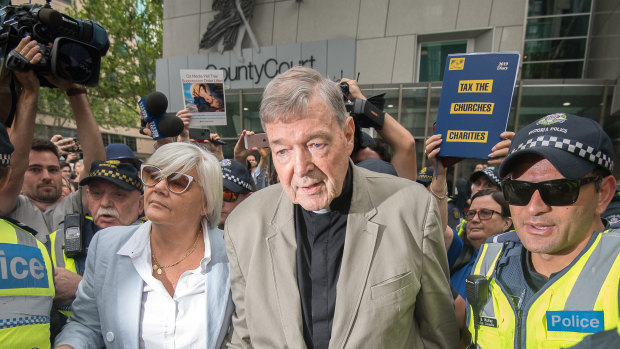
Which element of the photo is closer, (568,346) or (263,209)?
(568,346)

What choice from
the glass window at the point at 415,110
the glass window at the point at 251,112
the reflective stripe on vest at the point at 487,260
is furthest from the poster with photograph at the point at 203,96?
the glass window at the point at 251,112

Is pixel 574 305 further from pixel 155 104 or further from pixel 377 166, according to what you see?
pixel 155 104

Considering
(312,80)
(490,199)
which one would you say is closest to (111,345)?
(312,80)

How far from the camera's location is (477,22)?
1020 centimetres

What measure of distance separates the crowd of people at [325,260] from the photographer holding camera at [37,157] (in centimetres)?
15

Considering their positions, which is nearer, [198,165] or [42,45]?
[198,165]

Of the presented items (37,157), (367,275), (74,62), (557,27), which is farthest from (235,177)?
(557,27)

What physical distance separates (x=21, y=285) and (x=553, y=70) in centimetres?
1321

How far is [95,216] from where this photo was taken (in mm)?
2455

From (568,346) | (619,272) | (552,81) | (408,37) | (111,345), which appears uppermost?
(408,37)

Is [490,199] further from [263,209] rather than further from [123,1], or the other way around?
[123,1]

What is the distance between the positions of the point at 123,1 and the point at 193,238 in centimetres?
1820

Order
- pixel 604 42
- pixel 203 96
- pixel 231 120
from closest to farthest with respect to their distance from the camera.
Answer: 1. pixel 203 96
2. pixel 604 42
3. pixel 231 120

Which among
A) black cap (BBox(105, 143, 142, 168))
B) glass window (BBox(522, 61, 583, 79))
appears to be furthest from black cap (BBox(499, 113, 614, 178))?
glass window (BBox(522, 61, 583, 79))
